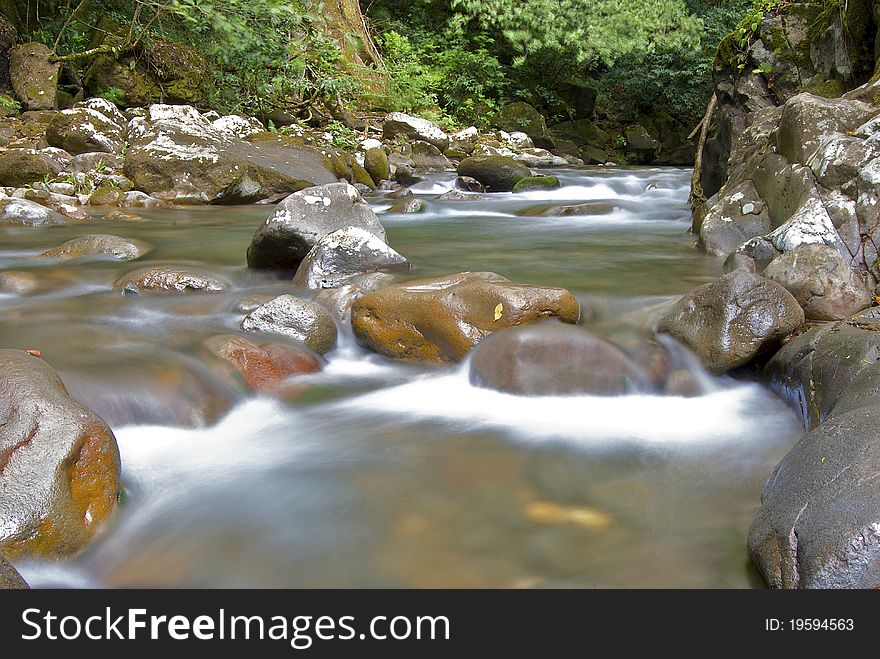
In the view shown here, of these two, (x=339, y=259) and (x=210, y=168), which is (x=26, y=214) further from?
(x=339, y=259)

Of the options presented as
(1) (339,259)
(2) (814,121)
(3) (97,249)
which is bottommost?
(3) (97,249)

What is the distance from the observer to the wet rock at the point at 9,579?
2015mm

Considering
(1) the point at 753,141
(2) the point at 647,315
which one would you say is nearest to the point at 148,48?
(1) the point at 753,141

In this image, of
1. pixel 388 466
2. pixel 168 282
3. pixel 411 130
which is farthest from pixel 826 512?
pixel 411 130

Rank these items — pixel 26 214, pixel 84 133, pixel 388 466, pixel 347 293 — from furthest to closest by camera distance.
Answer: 1. pixel 84 133
2. pixel 26 214
3. pixel 347 293
4. pixel 388 466

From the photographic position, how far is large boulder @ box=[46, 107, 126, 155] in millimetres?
11164

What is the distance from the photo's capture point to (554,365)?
13.7 feet

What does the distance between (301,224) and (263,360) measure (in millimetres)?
2212

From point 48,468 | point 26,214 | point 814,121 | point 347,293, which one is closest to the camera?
point 48,468

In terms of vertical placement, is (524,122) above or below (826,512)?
above

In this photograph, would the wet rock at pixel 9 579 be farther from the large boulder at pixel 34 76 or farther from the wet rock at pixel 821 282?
the large boulder at pixel 34 76

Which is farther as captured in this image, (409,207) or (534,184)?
(534,184)

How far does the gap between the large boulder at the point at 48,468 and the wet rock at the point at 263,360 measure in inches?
49.6

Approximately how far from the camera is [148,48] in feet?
46.6
